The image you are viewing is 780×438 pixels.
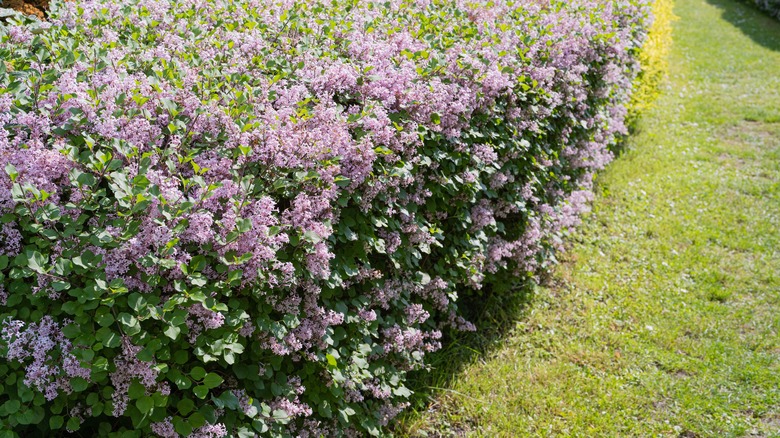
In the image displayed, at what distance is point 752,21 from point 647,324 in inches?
635

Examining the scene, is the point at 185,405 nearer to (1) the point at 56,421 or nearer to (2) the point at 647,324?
(1) the point at 56,421

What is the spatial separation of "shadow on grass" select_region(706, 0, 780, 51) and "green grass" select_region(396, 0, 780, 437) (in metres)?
8.51

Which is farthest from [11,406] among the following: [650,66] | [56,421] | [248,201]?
[650,66]

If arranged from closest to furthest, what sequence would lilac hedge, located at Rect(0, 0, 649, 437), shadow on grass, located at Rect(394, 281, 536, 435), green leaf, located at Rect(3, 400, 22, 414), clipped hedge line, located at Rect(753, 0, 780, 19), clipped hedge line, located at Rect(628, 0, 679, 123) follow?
green leaf, located at Rect(3, 400, 22, 414), lilac hedge, located at Rect(0, 0, 649, 437), shadow on grass, located at Rect(394, 281, 536, 435), clipped hedge line, located at Rect(628, 0, 679, 123), clipped hedge line, located at Rect(753, 0, 780, 19)

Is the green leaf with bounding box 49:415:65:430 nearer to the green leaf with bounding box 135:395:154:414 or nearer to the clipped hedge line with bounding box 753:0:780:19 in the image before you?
the green leaf with bounding box 135:395:154:414

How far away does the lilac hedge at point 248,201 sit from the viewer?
2203 millimetres

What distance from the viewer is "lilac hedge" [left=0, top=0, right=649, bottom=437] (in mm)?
Result: 2203

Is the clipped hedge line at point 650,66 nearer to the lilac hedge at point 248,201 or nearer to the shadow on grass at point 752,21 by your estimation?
the lilac hedge at point 248,201

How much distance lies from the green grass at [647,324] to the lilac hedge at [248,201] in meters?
0.53

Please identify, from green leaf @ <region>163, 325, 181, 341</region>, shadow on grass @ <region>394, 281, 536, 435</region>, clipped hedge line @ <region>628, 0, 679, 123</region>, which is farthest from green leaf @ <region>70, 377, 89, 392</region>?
clipped hedge line @ <region>628, 0, 679, 123</region>

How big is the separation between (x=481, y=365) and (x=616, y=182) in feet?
12.5

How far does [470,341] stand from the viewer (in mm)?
4727

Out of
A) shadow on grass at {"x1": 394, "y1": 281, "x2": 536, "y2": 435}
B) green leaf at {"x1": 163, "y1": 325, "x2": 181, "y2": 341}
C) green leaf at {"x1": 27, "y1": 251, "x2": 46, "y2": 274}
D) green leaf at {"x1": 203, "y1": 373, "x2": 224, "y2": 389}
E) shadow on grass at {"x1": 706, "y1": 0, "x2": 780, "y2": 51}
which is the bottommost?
shadow on grass at {"x1": 394, "y1": 281, "x2": 536, "y2": 435}

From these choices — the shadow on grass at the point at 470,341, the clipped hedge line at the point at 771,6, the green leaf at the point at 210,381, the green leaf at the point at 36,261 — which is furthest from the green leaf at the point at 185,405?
the clipped hedge line at the point at 771,6
